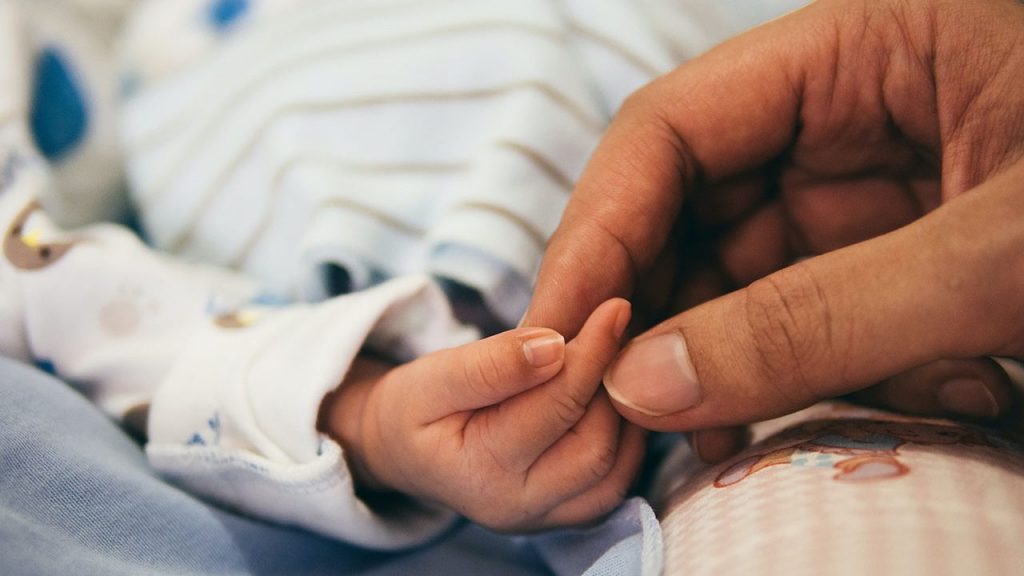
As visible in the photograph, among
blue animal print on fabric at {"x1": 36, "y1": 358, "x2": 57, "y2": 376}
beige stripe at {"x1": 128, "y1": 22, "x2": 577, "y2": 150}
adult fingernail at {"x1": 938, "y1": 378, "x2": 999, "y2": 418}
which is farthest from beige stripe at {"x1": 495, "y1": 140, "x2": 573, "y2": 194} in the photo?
blue animal print on fabric at {"x1": 36, "y1": 358, "x2": 57, "y2": 376}

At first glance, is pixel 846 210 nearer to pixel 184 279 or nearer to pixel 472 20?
pixel 472 20

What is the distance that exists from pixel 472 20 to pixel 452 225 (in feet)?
0.77

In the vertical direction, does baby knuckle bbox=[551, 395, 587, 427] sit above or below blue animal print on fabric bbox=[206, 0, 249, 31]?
below

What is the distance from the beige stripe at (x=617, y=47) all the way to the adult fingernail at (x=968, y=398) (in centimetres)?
38

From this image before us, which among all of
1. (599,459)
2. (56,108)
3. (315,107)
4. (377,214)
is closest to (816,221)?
(599,459)

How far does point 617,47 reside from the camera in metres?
0.73

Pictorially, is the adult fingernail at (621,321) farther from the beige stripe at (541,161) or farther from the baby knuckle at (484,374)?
the beige stripe at (541,161)

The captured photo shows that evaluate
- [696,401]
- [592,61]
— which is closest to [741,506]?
[696,401]

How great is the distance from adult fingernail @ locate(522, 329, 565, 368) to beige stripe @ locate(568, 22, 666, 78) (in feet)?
1.22

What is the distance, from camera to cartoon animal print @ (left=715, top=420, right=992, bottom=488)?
0.41 m

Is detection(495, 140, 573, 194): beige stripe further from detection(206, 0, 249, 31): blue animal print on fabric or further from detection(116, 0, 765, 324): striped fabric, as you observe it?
detection(206, 0, 249, 31): blue animal print on fabric

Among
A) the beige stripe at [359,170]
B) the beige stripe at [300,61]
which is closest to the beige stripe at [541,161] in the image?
the beige stripe at [359,170]

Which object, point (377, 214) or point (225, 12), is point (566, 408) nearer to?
point (377, 214)

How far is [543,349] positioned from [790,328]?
0.14 metres
